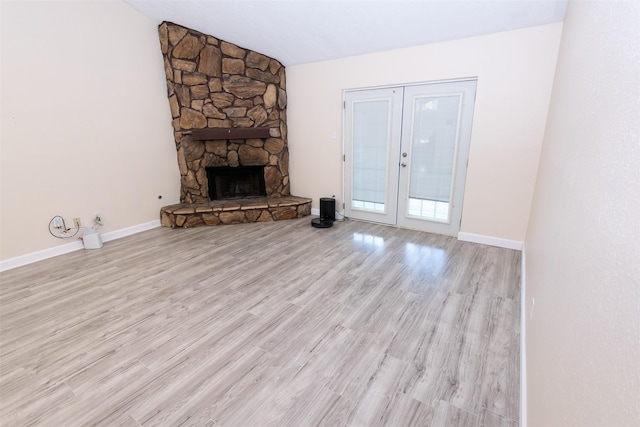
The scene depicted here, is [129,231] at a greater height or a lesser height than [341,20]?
lesser

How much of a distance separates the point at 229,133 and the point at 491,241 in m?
3.98

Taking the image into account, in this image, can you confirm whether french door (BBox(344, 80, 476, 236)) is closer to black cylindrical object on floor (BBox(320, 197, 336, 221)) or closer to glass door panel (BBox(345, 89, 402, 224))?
glass door panel (BBox(345, 89, 402, 224))

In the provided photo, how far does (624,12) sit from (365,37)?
10.5ft

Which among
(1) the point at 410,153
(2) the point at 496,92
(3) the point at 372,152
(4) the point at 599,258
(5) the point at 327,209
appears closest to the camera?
(4) the point at 599,258

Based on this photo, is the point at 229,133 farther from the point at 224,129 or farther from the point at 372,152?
the point at 372,152

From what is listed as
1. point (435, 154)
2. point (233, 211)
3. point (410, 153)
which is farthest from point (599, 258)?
point (233, 211)

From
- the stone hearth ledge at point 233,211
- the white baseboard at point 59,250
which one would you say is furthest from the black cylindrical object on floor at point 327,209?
the white baseboard at point 59,250

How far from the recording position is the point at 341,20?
10.9ft

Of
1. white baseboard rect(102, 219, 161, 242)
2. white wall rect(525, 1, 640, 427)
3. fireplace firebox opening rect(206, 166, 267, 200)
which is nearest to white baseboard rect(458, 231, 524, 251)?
white wall rect(525, 1, 640, 427)

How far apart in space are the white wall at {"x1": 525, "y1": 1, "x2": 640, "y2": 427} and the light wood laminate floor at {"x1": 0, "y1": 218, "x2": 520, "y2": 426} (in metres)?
0.60

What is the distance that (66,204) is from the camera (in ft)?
11.6

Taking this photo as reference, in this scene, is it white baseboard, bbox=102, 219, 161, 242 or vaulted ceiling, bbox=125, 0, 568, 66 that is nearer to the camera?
vaulted ceiling, bbox=125, 0, 568, 66

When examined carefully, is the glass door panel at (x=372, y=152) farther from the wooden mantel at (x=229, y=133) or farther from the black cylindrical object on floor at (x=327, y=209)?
the wooden mantel at (x=229, y=133)

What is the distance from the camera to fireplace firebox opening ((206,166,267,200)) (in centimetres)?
491
